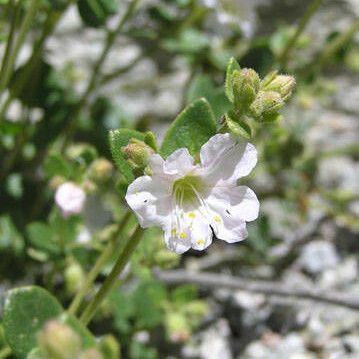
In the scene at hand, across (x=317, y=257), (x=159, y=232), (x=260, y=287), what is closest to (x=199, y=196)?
(x=159, y=232)

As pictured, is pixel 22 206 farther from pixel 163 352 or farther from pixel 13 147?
pixel 163 352

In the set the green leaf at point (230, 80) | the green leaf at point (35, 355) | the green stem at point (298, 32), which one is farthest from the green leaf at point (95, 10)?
the green leaf at point (35, 355)

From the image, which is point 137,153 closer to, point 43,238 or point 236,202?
point 236,202

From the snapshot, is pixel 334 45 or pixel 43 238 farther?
pixel 334 45

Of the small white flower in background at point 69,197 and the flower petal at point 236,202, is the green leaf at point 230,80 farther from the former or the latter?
the small white flower in background at point 69,197

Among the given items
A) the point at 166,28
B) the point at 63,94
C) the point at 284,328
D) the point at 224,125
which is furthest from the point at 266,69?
the point at 224,125
